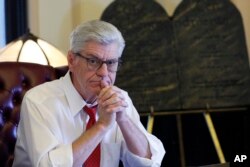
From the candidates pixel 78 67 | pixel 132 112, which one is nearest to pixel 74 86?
pixel 78 67

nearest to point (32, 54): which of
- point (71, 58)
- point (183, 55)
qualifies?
point (71, 58)

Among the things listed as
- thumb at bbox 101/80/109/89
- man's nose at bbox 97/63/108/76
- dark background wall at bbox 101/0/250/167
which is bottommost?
dark background wall at bbox 101/0/250/167

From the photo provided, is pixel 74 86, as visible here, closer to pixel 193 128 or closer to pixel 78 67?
pixel 78 67

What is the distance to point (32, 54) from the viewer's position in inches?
88.9

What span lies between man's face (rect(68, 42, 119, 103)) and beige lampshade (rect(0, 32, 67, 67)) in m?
0.81

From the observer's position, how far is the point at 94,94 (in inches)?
57.5

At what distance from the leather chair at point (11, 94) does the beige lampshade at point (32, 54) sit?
1.41 ft

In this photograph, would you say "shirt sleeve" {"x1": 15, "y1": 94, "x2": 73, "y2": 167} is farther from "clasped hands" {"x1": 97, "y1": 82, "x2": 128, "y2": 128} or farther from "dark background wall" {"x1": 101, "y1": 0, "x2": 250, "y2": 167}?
"dark background wall" {"x1": 101, "y1": 0, "x2": 250, "y2": 167}

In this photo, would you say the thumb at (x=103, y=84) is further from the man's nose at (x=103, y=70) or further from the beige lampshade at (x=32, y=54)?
the beige lampshade at (x=32, y=54)

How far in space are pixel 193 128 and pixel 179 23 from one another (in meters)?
0.73

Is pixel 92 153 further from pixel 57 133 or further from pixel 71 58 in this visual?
pixel 71 58

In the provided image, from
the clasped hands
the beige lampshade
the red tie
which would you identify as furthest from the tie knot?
the beige lampshade

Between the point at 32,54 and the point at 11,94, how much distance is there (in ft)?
1.83

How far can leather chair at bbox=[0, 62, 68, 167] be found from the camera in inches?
66.6
